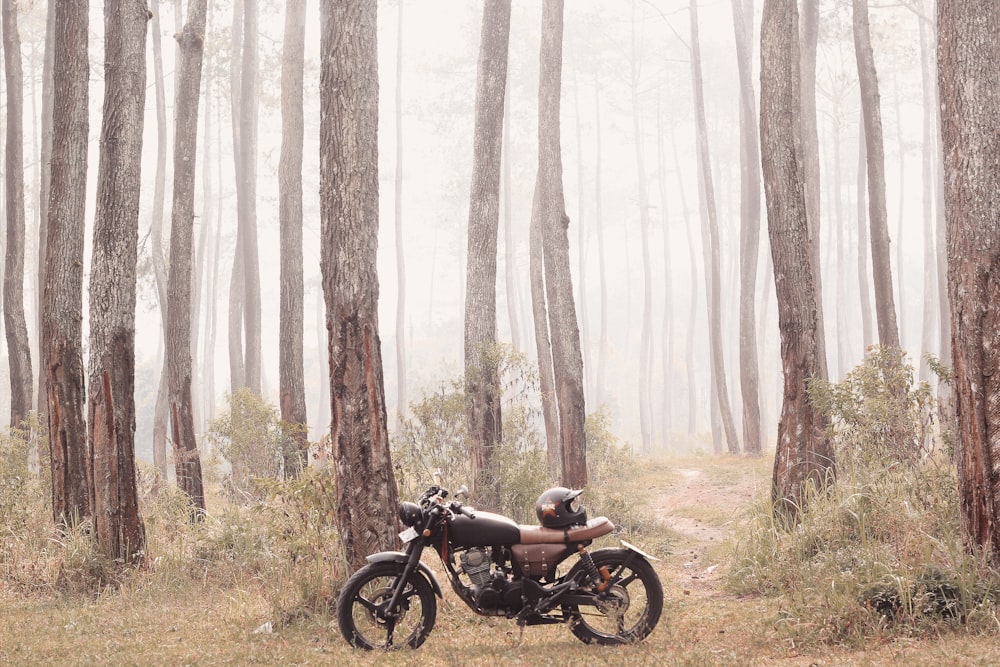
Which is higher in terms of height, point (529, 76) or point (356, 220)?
point (529, 76)

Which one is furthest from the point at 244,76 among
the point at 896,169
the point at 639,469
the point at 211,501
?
the point at 896,169

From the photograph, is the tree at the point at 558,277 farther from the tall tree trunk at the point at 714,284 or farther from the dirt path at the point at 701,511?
the tall tree trunk at the point at 714,284

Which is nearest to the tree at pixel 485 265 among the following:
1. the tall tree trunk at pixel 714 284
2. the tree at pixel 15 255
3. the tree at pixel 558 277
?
the tree at pixel 558 277

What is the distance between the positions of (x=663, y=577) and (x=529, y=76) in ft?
94.2

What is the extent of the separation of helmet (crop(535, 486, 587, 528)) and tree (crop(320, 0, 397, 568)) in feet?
4.64

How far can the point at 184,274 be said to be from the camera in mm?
12281

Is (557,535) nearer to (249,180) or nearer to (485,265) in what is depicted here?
(485,265)

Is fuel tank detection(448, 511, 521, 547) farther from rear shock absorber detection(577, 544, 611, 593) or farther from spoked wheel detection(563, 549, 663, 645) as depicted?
spoked wheel detection(563, 549, 663, 645)

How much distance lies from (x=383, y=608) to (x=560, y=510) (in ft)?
4.27

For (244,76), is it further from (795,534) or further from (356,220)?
(795,534)

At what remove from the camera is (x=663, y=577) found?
8406 mm

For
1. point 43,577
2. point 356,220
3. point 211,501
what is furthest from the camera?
point 211,501

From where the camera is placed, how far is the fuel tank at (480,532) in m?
5.84

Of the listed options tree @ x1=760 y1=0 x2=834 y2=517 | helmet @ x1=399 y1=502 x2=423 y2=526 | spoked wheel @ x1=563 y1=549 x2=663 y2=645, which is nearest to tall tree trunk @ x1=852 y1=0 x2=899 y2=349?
tree @ x1=760 y1=0 x2=834 y2=517
